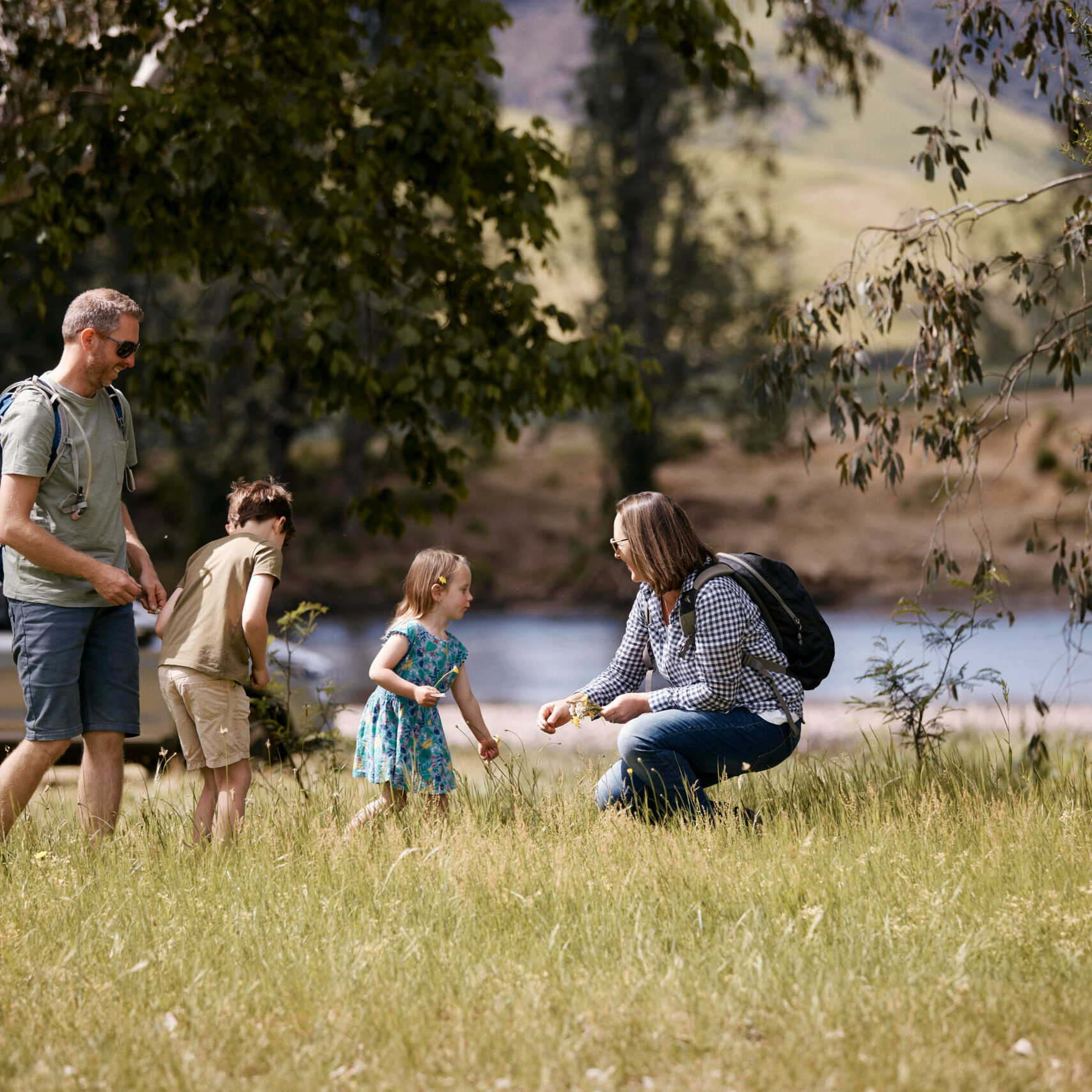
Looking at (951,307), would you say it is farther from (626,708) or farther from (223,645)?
(223,645)

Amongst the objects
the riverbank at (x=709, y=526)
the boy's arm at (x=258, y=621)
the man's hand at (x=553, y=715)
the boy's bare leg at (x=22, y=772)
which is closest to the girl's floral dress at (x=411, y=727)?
the man's hand at (x=553, y=715)

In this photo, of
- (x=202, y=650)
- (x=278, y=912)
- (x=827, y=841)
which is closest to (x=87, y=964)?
(x=278, y=912)

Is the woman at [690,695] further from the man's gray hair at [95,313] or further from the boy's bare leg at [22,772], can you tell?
the man's gray hair at [95,313]

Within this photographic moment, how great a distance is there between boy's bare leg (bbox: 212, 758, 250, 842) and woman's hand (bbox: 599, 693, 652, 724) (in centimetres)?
139

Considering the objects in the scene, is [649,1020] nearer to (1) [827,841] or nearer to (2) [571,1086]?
(2) [571,1086]

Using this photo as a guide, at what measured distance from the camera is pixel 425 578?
484 centimetres

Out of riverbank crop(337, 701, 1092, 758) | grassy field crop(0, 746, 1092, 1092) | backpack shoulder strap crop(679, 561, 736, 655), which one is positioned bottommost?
riverbank crop(337, 701, 1092, 758)

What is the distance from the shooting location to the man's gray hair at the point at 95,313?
14.4ft

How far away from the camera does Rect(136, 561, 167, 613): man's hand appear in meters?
4.58

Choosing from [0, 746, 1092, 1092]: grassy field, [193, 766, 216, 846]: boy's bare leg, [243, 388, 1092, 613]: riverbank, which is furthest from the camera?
[243, 388, 1092, 613]: riverbank

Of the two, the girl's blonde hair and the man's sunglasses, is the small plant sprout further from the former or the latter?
the man's sunglasses

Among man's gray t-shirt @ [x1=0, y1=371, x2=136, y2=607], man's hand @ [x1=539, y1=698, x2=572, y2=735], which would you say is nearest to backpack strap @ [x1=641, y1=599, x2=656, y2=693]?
man's hand @ [x1=539, y1=698, x2=572, y2=735]

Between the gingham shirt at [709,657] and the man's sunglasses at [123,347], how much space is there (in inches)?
79.5

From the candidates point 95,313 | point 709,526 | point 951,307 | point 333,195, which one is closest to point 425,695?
point 95,313
